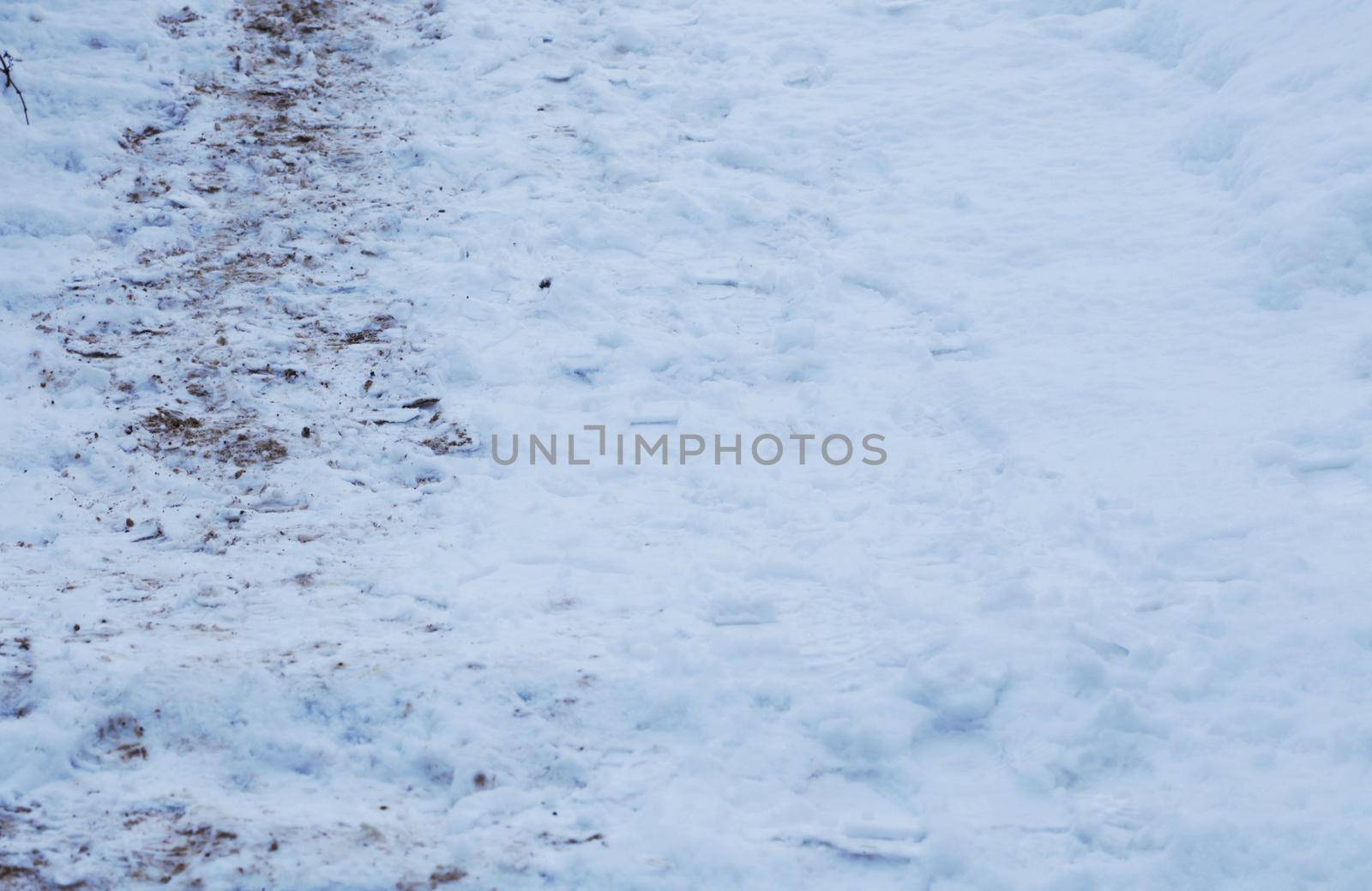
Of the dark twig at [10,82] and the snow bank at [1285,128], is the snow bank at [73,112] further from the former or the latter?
the snow bank at [1285,128]

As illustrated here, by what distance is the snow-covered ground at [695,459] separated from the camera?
3172 mm

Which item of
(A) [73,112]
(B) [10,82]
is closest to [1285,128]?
(A) [73,112]

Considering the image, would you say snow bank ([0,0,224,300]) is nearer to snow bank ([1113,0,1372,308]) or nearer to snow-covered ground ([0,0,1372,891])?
snow-covered ground ([0,0,1372,891])

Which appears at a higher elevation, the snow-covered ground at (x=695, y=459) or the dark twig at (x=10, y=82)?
the dark twig at (x=10, y=82)

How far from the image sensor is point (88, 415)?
4.75 meters

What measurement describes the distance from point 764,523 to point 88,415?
10.5 feet

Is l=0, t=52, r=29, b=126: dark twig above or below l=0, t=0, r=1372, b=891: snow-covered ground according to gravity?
above

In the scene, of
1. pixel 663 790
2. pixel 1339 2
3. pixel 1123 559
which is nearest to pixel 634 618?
pixel 663 790

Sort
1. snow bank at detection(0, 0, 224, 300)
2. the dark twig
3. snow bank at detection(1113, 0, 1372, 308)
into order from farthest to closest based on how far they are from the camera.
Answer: the dark twig
snow bank at detection(0, 0, 224, 300)
snow bank at detection(1113, 0, 1372, 308)

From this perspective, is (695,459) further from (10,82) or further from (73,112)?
(10,82)

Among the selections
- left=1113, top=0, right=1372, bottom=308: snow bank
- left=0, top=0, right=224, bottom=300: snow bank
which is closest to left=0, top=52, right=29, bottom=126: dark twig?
left=0, top=0, right=224, bottom=300: snow bank

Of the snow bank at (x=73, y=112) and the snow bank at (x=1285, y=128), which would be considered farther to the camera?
the snow bank at (x=73, y=112)

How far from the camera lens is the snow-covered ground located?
3.17 m

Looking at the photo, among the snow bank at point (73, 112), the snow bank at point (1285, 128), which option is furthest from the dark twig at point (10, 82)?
the snow bank at point (1285, 128)
